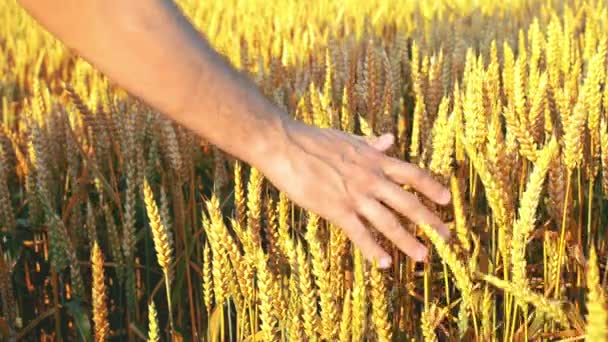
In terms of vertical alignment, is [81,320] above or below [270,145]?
below

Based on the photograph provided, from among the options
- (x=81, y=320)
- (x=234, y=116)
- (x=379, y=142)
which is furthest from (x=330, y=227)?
(x=81, y=320)

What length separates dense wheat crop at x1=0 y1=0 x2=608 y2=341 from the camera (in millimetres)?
1026

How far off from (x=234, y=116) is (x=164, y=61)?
0.10 metres

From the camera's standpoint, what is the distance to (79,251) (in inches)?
68.0

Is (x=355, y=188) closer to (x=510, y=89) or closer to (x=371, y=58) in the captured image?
(x=371, y=58)

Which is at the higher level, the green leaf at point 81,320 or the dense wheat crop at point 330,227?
the dense wheat crop at point 330,227

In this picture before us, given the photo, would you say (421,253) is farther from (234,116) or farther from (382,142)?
(234,116)

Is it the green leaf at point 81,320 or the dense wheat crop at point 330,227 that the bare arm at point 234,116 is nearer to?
the dense wheat crop at point 330,227

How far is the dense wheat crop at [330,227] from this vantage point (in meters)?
1.03

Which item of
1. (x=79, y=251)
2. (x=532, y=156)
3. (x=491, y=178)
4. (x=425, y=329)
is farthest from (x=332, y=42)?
(x=425, y=329)

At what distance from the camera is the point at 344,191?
1034 millimetres

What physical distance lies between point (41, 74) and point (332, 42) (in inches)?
64.0

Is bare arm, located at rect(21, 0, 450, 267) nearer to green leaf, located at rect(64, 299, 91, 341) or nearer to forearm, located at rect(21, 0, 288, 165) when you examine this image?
forearm, located at rect(21, 0, 288, 165)

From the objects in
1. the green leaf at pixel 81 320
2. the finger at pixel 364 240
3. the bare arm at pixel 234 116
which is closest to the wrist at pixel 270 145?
the bare arm at pixel 234 116
